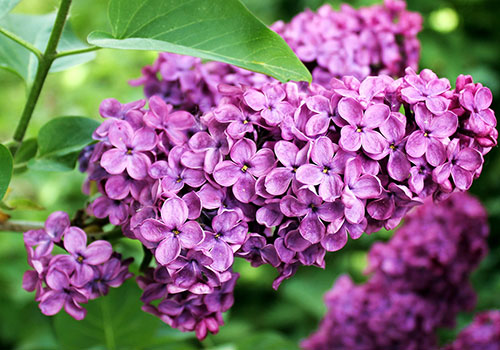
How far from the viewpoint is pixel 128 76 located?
6.96 ft

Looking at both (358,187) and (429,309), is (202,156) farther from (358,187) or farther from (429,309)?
(429,309)

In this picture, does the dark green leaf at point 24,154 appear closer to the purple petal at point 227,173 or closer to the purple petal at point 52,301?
the purple petal at point 52,301

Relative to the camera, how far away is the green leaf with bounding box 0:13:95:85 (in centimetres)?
79

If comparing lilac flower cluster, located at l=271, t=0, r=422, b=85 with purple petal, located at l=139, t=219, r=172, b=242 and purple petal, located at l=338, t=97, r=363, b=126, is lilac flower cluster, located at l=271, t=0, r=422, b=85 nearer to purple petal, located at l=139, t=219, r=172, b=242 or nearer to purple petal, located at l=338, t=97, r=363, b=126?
purple petal, located at l=338, t=97, r=363, b=126

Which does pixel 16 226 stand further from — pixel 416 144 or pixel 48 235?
pixel 416 144

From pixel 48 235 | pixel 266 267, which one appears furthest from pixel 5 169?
pixel 266 267

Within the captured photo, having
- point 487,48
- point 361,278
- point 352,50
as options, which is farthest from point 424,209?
point 487,48

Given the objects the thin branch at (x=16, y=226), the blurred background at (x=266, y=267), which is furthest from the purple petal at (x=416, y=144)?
the blurred background at (x=266, y=267)

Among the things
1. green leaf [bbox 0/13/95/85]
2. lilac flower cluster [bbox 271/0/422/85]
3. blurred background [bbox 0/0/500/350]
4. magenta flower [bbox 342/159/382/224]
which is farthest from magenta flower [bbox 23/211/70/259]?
blurred background [bbox 0/0/500/350]

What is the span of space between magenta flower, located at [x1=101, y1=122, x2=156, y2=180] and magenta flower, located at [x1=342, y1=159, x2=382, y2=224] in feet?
0.69

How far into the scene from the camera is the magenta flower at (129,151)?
644 mm

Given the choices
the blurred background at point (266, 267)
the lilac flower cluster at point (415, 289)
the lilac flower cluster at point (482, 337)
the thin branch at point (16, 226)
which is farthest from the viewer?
the blurred background at point (266, 267)

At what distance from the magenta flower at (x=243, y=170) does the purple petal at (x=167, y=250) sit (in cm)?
7

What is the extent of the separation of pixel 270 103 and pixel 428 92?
0.16m
